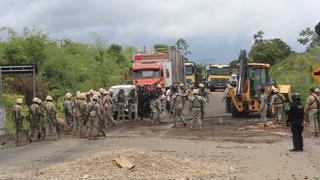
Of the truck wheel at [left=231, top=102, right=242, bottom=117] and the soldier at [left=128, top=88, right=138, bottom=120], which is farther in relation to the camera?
the truck wheel at [left=231, top=102, right=242, bottom=117]

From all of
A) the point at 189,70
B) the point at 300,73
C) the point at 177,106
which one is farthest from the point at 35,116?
the point at 189,70

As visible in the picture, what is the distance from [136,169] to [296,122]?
6421 mm

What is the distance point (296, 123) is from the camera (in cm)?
→ 1847

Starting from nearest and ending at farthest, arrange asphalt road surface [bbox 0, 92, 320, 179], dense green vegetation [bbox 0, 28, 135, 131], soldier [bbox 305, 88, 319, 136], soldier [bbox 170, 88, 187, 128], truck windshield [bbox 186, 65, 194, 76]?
asphalt road surface [bbox 0, 92, 320, 179] < soldier [bbox 305, 88, 319, 136] < soldier [bbox 170, 88, 187, 128] < dense green vegetation [bbox 0, 28, 135, 131] < truck windshield [bbox 186, 65, 194, 76]

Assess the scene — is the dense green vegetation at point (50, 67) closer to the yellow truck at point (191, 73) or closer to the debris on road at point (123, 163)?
the yellow truck at point (191, 73)

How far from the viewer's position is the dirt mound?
1383 cm

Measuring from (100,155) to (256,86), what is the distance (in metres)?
18.9

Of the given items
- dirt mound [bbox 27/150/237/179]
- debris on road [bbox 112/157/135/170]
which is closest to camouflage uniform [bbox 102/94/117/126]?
dirt mound [bbox 27/150/237/179]

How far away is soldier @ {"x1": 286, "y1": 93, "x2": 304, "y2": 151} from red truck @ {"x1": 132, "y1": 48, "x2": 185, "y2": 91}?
20.3 m

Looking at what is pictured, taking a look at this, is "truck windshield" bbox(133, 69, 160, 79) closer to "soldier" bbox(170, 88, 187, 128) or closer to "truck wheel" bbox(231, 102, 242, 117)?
"truck wheel" bbox(231, 102, 242, 117)

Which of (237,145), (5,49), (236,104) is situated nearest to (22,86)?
(5,49)

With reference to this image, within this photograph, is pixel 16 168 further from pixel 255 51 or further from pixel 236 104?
pixel 255 51

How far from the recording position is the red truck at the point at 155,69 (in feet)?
131

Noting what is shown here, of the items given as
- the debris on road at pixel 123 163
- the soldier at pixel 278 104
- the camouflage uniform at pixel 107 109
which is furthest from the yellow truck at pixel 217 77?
the debris on road at pixel 123 163
